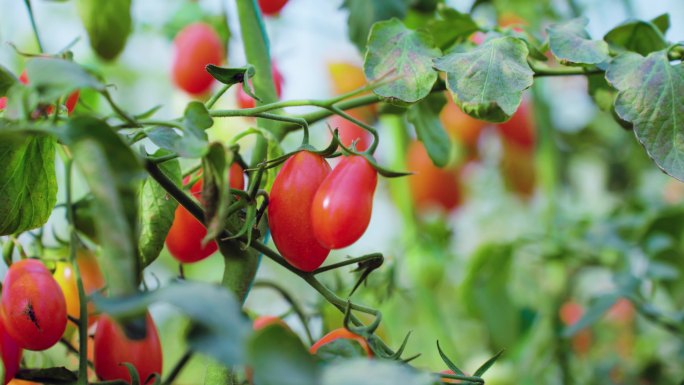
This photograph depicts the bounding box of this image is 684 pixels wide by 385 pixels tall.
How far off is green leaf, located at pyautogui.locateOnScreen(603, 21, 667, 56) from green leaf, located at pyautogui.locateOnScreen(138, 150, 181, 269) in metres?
0.31

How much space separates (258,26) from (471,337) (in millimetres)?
1085

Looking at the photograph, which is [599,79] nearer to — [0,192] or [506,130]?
[0,192]

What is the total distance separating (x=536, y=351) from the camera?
0.92 metres

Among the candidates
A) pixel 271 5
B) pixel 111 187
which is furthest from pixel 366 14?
pixel 111 187

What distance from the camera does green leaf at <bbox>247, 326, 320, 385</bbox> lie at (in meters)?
0.26

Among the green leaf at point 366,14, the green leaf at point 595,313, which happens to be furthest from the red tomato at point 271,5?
the green leaf at point 595,313

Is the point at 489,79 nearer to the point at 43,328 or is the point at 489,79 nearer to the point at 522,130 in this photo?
the point at 43,328

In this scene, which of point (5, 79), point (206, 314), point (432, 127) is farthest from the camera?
point (432, 127)

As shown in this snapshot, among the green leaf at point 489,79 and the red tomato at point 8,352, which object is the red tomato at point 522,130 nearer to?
the green leaf at point 489,79

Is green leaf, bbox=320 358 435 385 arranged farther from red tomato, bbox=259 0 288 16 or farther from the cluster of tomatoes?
red tomato, bbox=259 0 288 16

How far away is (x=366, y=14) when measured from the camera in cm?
63

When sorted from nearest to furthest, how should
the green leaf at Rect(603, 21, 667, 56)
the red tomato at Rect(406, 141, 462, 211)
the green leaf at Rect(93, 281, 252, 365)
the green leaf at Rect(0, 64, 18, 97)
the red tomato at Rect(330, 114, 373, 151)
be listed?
1. the green leaf at Rect(93, 281, 252, 365)
2. the green leaf at Rect(0, 64, 18, 97)
3. the green leaf at Rect(603, 21, 667, 56)
4. the red tomato at Rect(330, 114, 373, 151)
5. the red tomato at Rect(406, 141, 462, 211)

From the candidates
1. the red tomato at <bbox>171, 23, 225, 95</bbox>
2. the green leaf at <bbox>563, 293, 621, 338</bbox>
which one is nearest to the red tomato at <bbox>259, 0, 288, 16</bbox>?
the red tomato at <bbox>171, 23, 225, 95</bbox>

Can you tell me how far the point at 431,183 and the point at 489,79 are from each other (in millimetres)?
799
